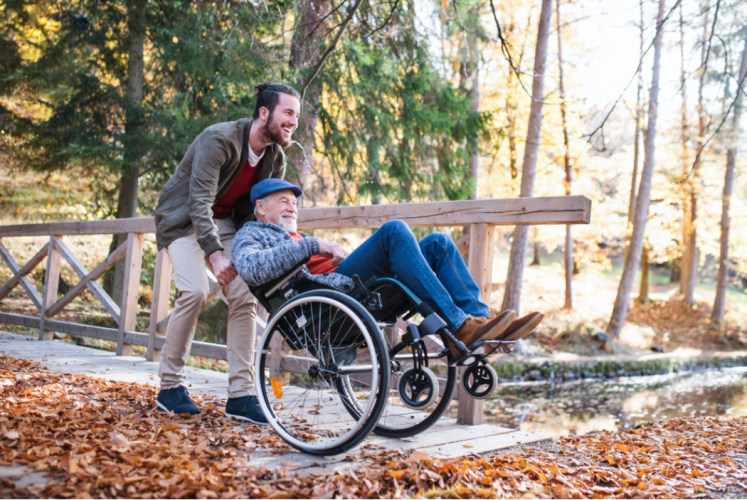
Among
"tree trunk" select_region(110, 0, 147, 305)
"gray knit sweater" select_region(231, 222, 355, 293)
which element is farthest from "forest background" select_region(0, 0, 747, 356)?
"gray knit sweater" select_region(231, 222, 355, 293)

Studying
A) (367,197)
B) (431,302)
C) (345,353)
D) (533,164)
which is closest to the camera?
(431,302)

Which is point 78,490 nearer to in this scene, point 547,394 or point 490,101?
point 547,394

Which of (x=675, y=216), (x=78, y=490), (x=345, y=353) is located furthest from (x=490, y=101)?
(x=78, y=490)

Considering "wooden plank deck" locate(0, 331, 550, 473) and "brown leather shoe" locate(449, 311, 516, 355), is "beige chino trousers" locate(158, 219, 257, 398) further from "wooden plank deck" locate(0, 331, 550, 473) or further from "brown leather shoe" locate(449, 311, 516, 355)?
"brown leather shoe" locate(449, 311, 516, 355)

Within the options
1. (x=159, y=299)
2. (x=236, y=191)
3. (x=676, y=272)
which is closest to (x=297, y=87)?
(x=159, y=299)

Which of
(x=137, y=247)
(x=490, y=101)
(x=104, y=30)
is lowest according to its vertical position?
(x=137, y=247)

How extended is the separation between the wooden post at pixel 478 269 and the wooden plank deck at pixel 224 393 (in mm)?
61

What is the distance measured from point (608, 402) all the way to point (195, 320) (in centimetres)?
651

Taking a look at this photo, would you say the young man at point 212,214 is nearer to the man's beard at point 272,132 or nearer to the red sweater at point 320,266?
the man's beard at point 272,132

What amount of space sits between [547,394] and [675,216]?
36.1ft

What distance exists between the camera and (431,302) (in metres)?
2.11

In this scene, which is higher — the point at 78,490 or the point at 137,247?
the point at 137,247

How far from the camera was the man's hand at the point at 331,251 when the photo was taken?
2.16m

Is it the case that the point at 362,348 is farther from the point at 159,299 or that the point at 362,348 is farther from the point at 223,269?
the point at 159,299
